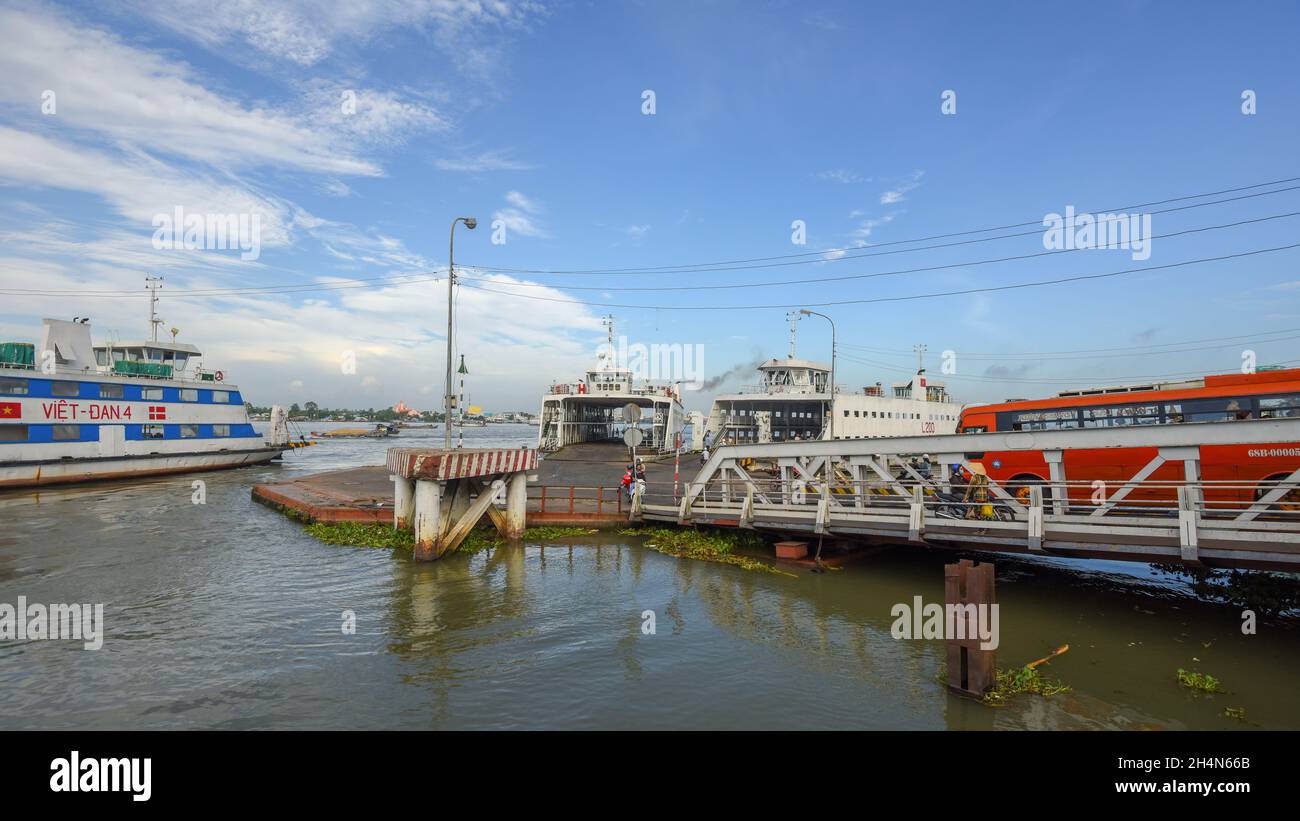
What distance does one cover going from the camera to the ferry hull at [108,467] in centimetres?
2841

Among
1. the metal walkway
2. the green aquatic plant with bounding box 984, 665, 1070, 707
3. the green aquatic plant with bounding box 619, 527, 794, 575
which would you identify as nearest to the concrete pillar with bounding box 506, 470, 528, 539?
the green aquatic plant with bounding box 619, 527, 794, 575

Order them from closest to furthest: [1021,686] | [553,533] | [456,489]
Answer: [1021,686]
[456,489]
[553,533]

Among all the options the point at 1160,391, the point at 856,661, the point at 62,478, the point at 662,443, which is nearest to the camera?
the point at 856,661

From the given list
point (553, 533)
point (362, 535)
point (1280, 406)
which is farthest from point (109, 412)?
point (1280, 406)

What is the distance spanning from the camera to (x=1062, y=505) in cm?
1171

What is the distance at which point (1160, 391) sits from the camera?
15836 mm

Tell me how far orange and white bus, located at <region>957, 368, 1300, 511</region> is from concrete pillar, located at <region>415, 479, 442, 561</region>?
43.3ft

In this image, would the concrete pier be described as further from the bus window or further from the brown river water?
the bus window

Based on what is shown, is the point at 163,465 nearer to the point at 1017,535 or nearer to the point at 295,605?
the point at 295,605

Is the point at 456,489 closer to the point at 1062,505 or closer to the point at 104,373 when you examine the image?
the point at 1062,505

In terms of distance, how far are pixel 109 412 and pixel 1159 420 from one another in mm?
46043

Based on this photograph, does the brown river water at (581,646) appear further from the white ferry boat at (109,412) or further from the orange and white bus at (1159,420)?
the white ferry boat at (109,412)
